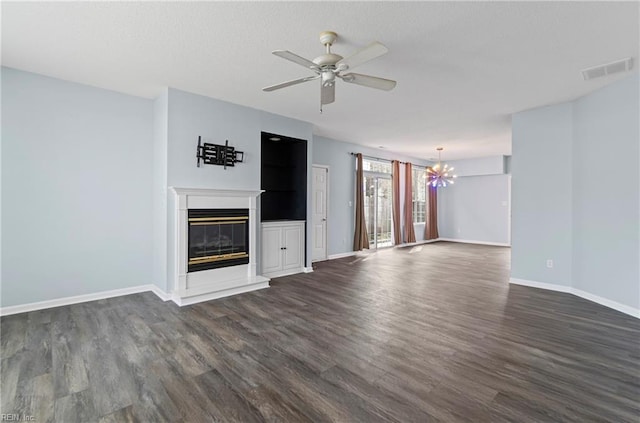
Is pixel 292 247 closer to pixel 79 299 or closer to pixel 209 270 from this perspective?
pixel 209 270

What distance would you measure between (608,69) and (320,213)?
5111 mm

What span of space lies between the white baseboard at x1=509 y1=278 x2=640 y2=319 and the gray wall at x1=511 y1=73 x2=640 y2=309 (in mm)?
52

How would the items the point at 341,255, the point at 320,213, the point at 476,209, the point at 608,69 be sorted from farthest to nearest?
the point at 476,209, the point at 341,255, the point at 320,213, the point at 608,69

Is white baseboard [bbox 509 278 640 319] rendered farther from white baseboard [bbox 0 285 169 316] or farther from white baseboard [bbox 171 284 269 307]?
white baseboard [bbox 0 285 169 316]

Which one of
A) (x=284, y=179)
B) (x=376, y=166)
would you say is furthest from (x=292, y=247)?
(x=376, y=166)

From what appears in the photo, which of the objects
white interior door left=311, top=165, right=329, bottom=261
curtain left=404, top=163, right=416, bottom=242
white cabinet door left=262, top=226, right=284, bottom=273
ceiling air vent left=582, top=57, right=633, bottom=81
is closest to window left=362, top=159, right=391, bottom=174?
curtain left=404, top=163, right=416, bottom=242

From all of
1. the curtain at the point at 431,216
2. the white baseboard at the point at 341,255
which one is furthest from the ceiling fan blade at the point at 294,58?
the curtain at the point at 431,216

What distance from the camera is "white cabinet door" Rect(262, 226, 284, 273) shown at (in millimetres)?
5148

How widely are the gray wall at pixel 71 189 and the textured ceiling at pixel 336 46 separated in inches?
12.7

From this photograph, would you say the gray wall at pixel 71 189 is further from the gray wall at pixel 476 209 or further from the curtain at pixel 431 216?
the gray wall at pixel 476 209

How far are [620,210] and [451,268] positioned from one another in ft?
9.38

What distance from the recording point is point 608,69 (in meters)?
3.29

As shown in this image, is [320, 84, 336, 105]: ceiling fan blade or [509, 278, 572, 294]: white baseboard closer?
[320, 84, 336, 105]: ceiling fan blade

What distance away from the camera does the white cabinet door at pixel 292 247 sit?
214 inches
